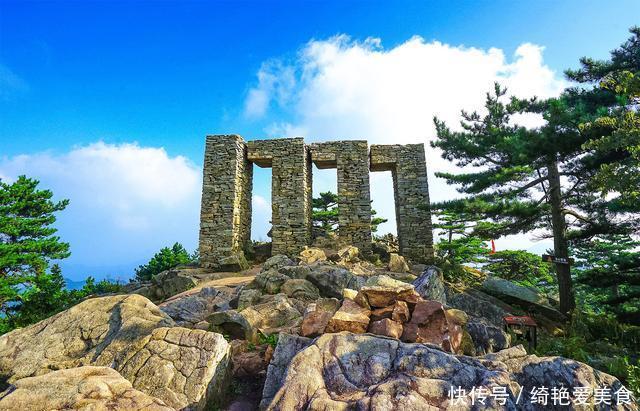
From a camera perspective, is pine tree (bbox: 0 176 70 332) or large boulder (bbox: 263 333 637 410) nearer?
large boulder (bbox: 263 333 637 410)

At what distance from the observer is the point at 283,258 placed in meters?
11.9

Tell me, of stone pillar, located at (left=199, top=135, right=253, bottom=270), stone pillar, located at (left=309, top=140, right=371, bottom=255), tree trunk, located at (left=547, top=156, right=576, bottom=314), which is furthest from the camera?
stone pillar, located at (left=309, top=140, right=371, bottom=255)

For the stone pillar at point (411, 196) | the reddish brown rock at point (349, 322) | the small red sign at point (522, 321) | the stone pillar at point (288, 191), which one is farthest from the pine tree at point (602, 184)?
the stone pillar at point (288, 191)

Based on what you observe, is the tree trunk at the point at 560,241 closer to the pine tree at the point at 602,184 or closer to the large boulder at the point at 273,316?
the pine tree at the point at 602,184

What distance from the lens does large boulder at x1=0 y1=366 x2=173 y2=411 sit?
10.6ft

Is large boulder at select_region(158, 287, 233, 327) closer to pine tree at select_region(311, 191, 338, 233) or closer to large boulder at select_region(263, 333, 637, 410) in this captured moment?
large boulder at select_region(263, 333, 637, 410)

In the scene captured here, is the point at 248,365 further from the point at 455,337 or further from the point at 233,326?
the point at 455,337

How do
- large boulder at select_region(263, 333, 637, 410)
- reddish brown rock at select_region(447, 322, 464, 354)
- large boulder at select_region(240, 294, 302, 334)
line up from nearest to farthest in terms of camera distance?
large boulder at select_region(263, 333, 637, 410)
reddish brown rock at select_region(447, 322, 464, 354)
large boulder at select_region(240, 294, 302, 334)

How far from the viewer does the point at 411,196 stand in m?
15.2

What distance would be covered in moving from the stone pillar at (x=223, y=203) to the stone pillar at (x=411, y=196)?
6.83 m

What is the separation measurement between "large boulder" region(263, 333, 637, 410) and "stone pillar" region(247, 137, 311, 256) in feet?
34.7

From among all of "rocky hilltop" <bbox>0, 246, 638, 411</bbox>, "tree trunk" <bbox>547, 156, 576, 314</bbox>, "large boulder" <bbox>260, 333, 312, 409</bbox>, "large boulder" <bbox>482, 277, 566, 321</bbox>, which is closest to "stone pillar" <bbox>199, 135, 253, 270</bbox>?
"rocky hilltop" <bbox>0, 246, 638, 411</bbox>

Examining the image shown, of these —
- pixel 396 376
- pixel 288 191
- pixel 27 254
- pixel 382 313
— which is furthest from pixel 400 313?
pixel 27 254

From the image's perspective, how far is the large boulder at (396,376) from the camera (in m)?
3.15
